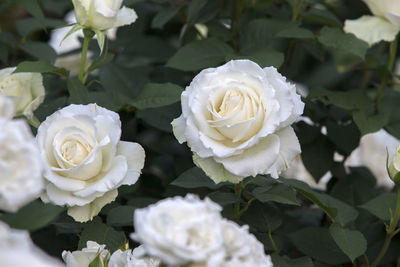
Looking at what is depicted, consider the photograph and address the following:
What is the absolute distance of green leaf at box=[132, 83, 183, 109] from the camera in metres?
0.99

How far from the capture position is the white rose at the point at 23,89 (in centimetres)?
99

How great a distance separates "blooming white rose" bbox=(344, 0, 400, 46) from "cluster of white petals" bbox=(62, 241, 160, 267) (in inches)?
24.5

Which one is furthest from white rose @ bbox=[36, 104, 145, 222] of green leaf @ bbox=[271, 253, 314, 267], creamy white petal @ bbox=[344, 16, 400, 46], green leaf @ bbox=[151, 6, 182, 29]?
creamy white petal @ bbox=[344, 16, 400, 46]

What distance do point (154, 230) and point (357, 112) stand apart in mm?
690

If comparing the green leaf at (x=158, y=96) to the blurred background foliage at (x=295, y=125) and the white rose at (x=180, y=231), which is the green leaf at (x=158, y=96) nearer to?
the blurred background foliage at (x=295, y=125)

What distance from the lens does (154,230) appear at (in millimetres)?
548

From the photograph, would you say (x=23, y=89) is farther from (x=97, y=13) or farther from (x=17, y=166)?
(x=17, y=166)

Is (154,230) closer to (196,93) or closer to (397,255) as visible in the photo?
(196,93)

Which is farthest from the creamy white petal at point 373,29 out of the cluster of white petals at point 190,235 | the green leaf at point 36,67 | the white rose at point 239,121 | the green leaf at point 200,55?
the cluster of white petals at point 190,235

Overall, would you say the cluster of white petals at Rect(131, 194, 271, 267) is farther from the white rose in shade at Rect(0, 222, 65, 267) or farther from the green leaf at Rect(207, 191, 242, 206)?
the green leaf at Rect(207, 191, 242, 206)

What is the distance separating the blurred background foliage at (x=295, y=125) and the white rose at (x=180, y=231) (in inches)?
12.6

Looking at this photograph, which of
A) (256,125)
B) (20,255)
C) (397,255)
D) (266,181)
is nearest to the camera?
(20,255)

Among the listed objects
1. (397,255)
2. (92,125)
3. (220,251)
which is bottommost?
(397,255)

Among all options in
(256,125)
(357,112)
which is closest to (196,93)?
(256,125)
